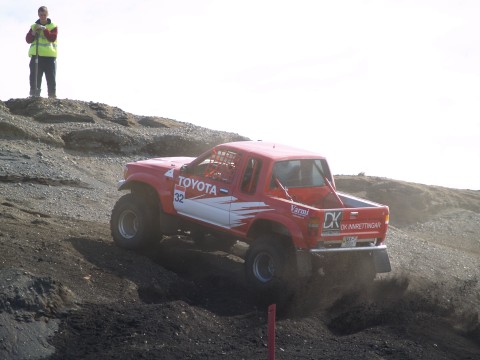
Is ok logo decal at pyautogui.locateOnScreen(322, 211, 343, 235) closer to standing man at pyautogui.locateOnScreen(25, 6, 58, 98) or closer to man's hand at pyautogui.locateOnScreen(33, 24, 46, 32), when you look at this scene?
standing man at pyautogui.locateOnScreen(25, 6, 58, 98)

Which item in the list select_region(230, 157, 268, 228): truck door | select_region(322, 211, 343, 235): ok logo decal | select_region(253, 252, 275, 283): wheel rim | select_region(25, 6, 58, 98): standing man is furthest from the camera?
select_region(25, 6, 58, 98): standing man

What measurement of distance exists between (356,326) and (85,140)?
10.4 metres

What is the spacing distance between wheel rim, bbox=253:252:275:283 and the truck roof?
1394 mm

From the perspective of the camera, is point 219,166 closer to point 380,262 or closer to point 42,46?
point 380,262

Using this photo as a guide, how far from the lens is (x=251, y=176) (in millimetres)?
12219

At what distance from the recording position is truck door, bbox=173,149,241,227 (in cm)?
1239

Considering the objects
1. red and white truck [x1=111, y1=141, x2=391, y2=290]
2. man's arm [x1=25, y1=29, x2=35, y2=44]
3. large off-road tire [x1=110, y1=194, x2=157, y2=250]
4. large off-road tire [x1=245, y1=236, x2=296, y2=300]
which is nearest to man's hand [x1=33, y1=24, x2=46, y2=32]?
man's arm [x1=25, y1=29, x2=35, y2=44]

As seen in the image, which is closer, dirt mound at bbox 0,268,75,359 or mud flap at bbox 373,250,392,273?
dirt mound at bbox 0,268,75,359

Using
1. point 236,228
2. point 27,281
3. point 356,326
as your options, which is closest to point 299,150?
point 236,228

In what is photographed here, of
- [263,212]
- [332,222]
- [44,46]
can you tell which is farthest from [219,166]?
[44,46]

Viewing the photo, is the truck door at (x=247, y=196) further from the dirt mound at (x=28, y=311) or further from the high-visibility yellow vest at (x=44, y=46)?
the high-visibility yellow vest at (x=44, y=46)

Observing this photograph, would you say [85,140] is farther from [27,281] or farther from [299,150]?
[27,281]

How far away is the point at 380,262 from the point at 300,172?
5.57 ft

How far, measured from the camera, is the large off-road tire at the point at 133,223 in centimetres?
1300
